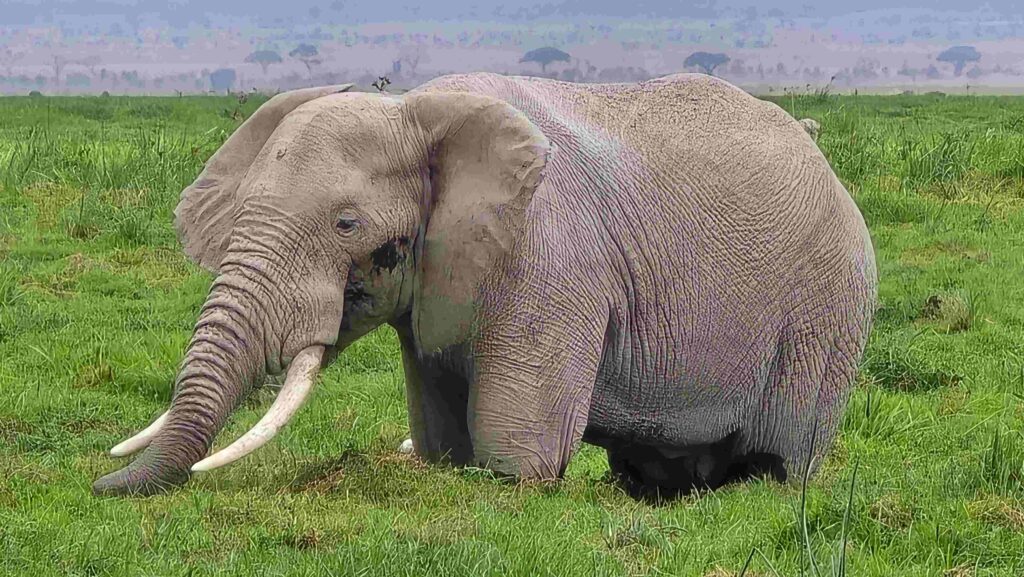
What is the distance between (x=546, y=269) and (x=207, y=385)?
4.20ft

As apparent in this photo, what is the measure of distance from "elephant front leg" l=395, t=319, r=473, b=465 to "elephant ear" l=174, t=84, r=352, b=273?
0.82 meters

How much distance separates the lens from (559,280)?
5.62m

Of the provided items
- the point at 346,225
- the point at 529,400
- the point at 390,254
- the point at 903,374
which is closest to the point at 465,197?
the point at 390,254

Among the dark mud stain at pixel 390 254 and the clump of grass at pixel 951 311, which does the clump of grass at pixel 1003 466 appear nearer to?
the dark mud stain at pixel 390 254

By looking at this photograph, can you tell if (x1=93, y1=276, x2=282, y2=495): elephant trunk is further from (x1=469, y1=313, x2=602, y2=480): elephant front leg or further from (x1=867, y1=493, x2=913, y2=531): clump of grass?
(x1=867, y1=493, x2=913, y2=531): clump of grass

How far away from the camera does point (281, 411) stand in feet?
17.0

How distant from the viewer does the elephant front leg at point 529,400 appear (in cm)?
559

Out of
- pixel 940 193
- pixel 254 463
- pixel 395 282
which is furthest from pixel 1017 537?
pixel 940 193

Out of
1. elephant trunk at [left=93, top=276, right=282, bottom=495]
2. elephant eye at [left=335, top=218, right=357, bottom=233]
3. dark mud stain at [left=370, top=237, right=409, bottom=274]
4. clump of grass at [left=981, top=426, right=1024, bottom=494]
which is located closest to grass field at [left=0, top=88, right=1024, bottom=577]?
clump of grass at [left=981, top=426, right=1024, bottom=494]

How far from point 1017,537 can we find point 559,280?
70.3 inches

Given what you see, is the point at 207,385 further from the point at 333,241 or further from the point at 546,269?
the point at 546,269

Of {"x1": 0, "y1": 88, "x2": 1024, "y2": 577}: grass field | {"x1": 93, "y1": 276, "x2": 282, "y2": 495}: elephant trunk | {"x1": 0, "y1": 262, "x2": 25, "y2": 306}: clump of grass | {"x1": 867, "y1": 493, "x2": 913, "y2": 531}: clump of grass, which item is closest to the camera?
{"x1": 0, "y1": 88, "x2": 1024, "y2": 577}: grass field

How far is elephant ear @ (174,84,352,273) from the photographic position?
19.1 feet

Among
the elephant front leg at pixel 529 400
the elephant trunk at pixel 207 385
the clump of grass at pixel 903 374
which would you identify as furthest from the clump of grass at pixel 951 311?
the elephant trunk at pixel 207 385
